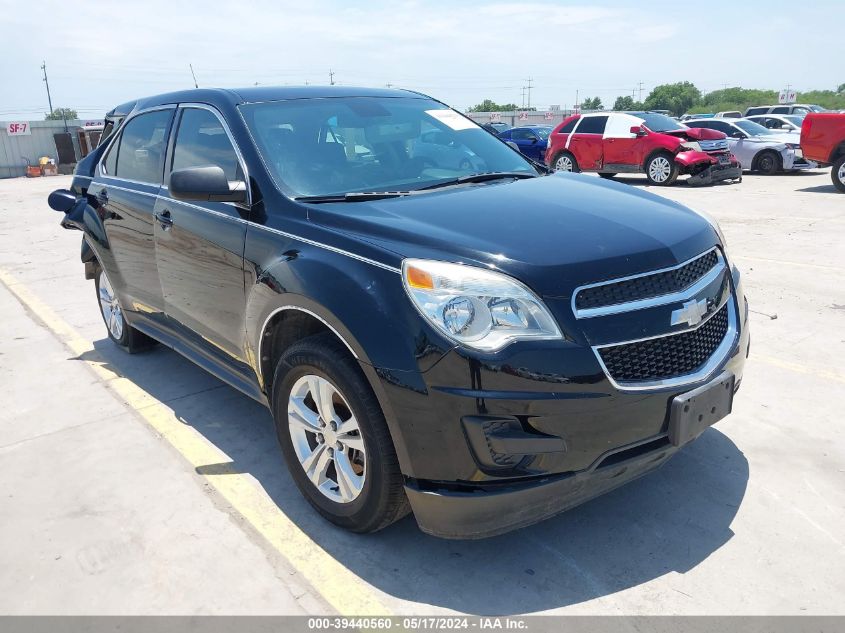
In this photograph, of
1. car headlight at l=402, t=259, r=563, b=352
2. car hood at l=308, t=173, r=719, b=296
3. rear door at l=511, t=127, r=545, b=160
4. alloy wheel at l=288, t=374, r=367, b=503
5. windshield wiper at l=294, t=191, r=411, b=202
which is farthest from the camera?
rear door at l=511, t=127, r=545, b=160

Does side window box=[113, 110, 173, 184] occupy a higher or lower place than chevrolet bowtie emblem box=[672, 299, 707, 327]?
higher

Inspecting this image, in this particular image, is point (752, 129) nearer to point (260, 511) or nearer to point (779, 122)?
point (779, 122)

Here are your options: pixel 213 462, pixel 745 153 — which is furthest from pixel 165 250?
pixel 745 153

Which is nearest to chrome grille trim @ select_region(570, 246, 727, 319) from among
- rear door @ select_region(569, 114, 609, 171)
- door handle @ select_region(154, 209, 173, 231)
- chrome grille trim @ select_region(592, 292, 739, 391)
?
chrome grille trim @ select_region(592, 292, 739, 391)

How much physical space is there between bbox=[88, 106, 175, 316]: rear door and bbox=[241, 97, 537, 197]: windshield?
42.3 inches

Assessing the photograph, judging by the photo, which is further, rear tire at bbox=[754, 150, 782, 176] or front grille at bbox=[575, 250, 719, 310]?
rear tire at bbox=[754, 150, 782, 176]

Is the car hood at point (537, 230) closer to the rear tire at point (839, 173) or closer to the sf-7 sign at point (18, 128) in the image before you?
the rear tire at point (839, 173)

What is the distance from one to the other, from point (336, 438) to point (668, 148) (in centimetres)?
1482

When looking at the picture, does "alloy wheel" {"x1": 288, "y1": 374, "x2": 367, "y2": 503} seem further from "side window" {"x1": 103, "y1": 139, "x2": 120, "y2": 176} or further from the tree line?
the tree line

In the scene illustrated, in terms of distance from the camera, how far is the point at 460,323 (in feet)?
7.63

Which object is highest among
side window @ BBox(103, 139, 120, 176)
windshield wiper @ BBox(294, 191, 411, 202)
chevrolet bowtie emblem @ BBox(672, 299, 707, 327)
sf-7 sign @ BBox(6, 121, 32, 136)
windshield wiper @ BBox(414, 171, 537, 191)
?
sf-7 sign @ BBox(6, 121, 32, 136)

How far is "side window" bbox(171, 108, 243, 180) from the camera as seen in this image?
136 inches

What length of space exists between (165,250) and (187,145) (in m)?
0.62

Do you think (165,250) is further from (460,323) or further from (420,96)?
(460,323)
